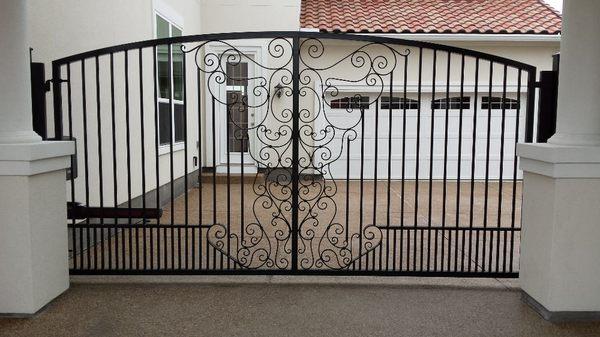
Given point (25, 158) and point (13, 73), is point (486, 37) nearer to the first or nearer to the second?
point (13, 73)

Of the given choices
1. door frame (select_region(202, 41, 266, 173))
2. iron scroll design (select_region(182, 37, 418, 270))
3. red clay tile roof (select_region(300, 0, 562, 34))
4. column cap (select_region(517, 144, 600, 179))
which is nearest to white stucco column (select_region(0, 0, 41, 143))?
iron scroll design (select_region(182, 37, 418, 270))

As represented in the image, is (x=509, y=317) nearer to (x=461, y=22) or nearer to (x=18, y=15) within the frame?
(x=18, y=15)

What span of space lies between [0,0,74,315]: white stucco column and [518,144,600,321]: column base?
3797 mm

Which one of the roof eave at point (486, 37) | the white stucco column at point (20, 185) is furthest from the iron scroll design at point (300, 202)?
the white stucco column at point (20, 185)

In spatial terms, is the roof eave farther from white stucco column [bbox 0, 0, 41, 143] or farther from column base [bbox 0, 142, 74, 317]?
column base [bbox 0, 142, 74, 317]

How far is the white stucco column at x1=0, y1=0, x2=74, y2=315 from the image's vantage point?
3.90 m

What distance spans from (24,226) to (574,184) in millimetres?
4056

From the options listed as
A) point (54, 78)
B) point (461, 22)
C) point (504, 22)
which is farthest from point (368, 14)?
point (54, 78)

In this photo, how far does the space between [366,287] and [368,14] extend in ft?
32.1

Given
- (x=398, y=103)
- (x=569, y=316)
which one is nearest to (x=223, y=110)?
(x=398, y=103)

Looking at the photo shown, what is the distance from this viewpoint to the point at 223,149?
40.0 feet

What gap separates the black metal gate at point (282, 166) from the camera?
473 centimetres

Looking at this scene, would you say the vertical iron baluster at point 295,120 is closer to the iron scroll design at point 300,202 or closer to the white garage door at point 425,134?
the iron scroll design at point 300,202

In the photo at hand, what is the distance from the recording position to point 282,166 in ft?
15.3
